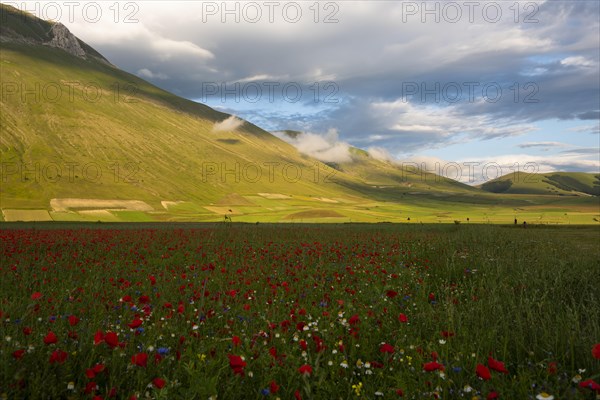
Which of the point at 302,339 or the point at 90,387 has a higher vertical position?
the point at 90,387

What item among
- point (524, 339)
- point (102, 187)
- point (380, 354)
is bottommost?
point (380, 354)

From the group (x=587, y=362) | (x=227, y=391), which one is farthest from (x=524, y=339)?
(x=227, y=391)

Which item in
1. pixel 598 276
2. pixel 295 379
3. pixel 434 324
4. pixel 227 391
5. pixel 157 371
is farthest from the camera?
pixel 598 276

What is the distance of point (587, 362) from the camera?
4238 mm

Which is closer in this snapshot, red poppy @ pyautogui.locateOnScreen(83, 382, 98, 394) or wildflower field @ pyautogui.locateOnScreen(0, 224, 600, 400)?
red poppy @ pyautogui.locateOnScreen(83, 382, 98, 394)

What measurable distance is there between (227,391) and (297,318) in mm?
2481

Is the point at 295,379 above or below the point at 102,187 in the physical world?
below

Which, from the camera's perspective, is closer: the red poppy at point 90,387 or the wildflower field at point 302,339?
the red poppy at point 90,387

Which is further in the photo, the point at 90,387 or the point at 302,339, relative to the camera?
the point at 302,339

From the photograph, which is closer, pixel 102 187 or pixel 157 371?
pixel 157 371

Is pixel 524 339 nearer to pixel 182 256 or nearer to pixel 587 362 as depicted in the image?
pixel 587 362

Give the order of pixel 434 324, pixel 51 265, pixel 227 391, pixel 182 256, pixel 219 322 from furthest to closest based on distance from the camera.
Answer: pixel 182 256
pixel 51 265
pixel 219 322
pixel 434 324
pixel 227 391

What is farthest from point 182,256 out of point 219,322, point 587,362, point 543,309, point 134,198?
point 134,198

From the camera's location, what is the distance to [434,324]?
20.0ft
